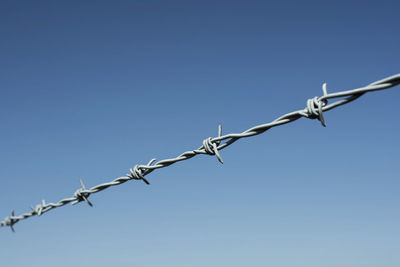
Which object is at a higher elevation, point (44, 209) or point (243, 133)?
point (44, 209)

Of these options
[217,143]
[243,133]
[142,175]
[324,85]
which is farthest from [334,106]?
[142,175]

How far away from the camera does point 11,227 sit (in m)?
4.70

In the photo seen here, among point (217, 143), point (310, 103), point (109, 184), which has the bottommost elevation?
point (310, 103)

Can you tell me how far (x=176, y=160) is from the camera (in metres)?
2.88

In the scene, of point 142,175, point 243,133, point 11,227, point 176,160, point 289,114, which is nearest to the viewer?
point 289,114

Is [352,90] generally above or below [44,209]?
below

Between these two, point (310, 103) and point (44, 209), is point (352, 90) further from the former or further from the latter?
point (44, 209)

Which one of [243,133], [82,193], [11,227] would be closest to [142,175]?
[82,193]

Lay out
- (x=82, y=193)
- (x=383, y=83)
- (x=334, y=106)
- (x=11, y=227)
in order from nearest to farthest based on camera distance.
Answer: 1. (x=383, y=83)
2. (x=334, y=106)
3. (x=82, y=193)
4. (x=11, y=227)

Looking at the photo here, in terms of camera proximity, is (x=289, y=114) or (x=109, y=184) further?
(x=109, y=184)

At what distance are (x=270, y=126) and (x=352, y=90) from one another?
554 millimetres

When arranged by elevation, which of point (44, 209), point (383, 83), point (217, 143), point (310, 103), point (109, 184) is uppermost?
point (44, 209)

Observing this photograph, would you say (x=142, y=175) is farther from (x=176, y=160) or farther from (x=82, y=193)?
(x=82, y=193)

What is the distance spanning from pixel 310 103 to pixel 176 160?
1.09 metres
